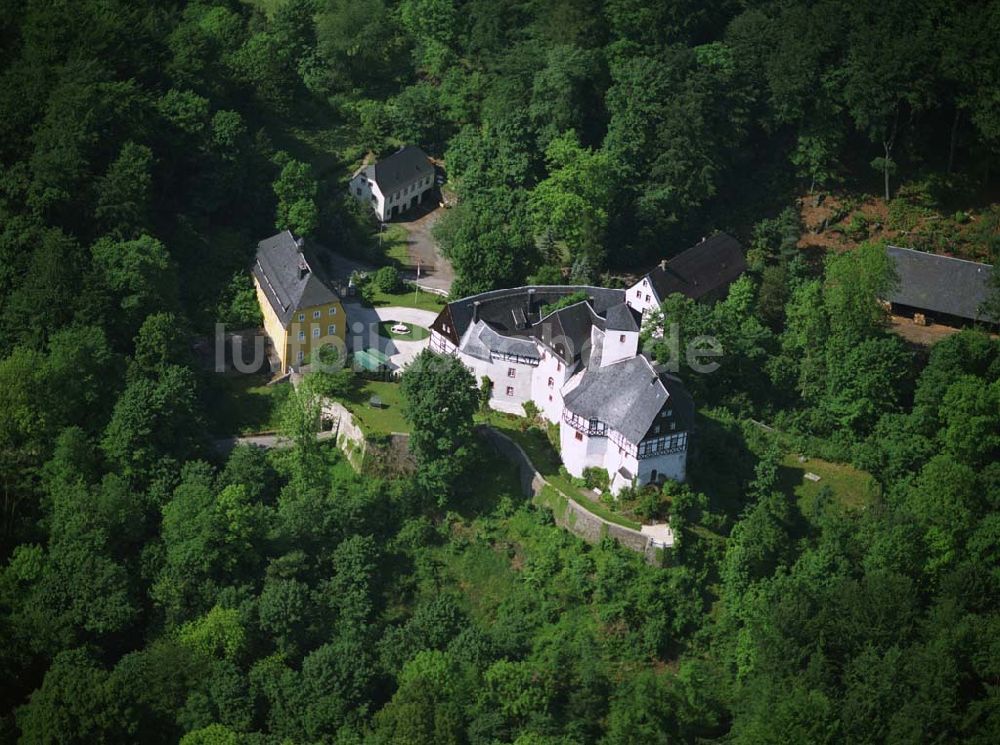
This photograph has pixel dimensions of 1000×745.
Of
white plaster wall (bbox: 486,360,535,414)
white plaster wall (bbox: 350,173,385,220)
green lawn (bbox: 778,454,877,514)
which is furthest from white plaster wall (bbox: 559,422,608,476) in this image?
white plaster wall (bbox: 350,173,385,220)

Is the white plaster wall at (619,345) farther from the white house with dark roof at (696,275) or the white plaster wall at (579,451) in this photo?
the white house with dark roof at (696,275)

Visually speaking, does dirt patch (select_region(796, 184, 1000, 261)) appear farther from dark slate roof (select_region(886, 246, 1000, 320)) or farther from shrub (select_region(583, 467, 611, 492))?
shrub (select_region(583, 467, 611, 492))

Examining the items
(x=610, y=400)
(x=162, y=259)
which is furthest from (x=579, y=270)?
(x=162, y=259)

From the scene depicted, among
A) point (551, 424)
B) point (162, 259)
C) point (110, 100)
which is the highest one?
point (110, 100)

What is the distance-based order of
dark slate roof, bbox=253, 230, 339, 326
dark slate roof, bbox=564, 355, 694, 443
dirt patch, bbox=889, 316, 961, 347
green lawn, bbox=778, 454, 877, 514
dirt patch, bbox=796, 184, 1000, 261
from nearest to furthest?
dark slate roof, bbox=564, 355, 694, 443 < green lawn, bbox=778, 454, 877, 514 < dark slate roof, bbox=253, 230, 339, 326 < dirt patch, bbox=889, 316, 961, 347 < dirt patch, bbox=796, 184, 1000, 261

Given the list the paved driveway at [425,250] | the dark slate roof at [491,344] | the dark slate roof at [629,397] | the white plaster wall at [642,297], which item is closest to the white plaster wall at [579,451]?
the dark slate roof at [629,397]

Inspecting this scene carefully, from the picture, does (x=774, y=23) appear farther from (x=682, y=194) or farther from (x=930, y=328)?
(x=930, y=328)

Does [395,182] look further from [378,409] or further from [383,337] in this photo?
[378,409]
